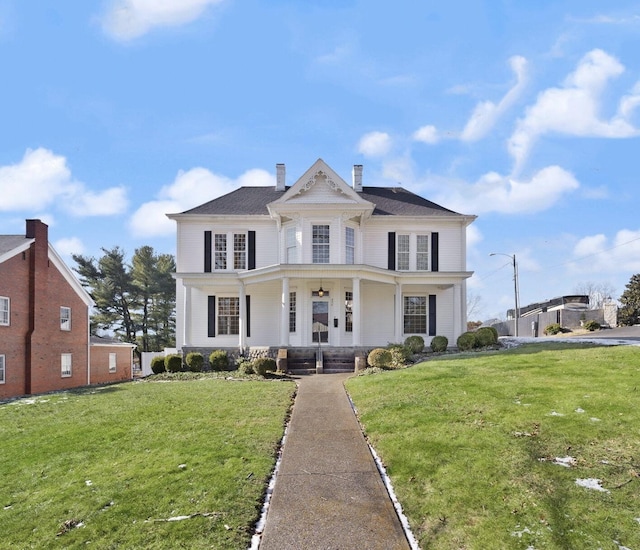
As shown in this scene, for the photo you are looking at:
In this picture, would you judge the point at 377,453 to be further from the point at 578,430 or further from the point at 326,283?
the point at 326,283

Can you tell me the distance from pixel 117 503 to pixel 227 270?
17.8 m

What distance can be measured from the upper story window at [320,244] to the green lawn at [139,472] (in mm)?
10765

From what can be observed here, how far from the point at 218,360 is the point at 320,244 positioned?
6.64 metres

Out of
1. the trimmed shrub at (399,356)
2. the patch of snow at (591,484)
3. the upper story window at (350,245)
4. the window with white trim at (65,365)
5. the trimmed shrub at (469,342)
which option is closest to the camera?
the patch of snow at (591,484)

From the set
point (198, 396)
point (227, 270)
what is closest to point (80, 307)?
point (227, 270)

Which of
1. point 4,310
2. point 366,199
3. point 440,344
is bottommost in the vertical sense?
point 440,344

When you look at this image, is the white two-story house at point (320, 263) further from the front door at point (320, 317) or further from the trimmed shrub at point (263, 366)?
the trimmed shrub at point (263, 366)

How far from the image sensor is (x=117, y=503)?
18.9 feet

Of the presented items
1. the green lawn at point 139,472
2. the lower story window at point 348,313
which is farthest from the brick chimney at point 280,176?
the green lawn at point 139,472

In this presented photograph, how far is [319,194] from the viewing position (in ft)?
72.1

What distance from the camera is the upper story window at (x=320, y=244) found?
21875mm

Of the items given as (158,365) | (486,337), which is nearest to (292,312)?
(158,365)

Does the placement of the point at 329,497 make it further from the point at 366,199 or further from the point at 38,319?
the point at 38,319

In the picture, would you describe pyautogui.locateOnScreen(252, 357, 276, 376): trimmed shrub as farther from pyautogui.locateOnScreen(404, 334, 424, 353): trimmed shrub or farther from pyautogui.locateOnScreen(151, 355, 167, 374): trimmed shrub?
pyautogui.locateOnScreen(404, 334, 424, 353): trimmed shrub
